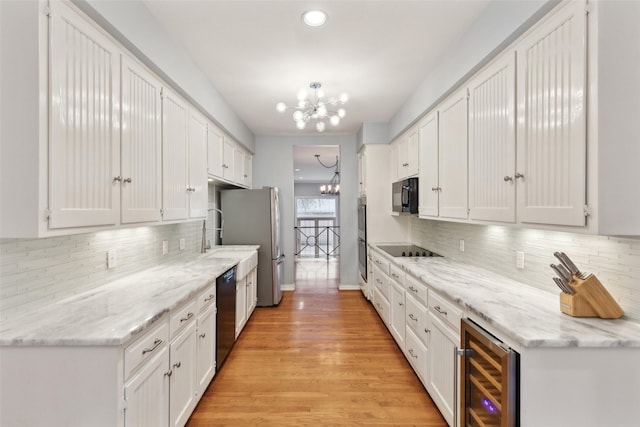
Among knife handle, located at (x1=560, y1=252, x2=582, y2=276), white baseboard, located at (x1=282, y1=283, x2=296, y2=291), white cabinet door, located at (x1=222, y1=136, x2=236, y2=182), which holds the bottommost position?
white baseboard, located at (x1=282, y1=283, x2=296, y2=291)

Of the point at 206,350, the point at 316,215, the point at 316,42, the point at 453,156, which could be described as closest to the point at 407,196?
the point at 453,156

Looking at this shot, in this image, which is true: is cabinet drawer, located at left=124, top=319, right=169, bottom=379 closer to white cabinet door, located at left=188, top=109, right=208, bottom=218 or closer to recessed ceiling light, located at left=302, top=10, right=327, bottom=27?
white cabinet door, located at left=188, top=109, right=208, bottom=218

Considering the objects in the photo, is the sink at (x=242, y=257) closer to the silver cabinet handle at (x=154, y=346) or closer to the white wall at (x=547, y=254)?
the silver cabinet handle at (x=154, y=346)

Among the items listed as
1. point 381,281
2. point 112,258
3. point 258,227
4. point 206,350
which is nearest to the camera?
point 112,258

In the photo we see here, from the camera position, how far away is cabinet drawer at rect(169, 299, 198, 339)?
179cm

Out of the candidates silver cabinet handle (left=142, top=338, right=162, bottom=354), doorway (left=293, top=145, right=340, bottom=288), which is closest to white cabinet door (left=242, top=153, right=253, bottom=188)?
doorway (left=293, top=145, right=340, bottom=288)

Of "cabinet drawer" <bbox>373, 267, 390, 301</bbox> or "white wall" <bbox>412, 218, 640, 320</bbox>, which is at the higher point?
"white wall" <bbox>412, 218, 640, 320</bbox>

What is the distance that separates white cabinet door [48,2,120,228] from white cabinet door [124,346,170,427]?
76 cm

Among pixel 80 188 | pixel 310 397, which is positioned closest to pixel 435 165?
pixel 310 397

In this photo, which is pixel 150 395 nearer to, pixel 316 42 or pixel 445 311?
pixel 445 311

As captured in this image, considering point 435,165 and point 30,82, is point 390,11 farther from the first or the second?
point 30,82

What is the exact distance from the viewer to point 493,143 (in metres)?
2.00

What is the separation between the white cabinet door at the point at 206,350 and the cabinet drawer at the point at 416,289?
1.63 meters

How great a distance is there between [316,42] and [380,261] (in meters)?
2.52
